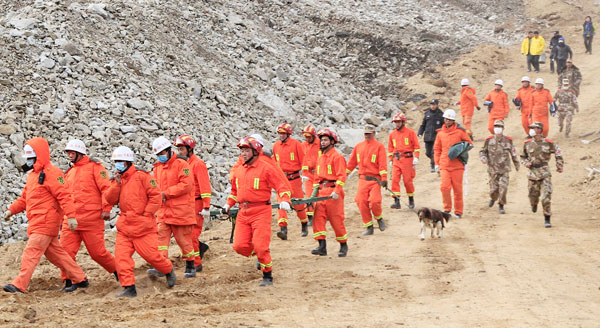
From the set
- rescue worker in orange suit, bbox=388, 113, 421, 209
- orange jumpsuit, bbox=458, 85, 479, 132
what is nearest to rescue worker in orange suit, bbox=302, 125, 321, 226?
rescue worker in orange suit, bbox=388, 113, 421, 209

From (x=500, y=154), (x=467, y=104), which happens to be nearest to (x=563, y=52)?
(x=467, y=104)

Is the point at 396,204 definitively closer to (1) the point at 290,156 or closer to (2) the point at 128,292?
(1) the point at 290,156

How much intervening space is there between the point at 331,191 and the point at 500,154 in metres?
4.96

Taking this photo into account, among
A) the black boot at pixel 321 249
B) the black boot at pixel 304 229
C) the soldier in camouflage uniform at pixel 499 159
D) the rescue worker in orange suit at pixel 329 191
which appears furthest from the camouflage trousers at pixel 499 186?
the black boot at pixel 321 249

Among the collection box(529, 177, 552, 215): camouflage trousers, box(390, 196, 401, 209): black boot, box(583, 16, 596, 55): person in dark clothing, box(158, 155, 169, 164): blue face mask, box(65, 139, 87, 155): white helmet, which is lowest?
box(390, 196, 401, 209): black boot

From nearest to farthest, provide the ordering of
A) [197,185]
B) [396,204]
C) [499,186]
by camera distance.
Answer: [197,185] → [499,186] → [396,204]

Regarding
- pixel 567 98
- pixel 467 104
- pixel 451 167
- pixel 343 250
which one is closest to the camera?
pixel 343 250

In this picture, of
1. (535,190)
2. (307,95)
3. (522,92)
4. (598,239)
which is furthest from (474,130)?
(598,239)

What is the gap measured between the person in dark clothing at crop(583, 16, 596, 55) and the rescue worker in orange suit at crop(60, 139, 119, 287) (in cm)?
2669

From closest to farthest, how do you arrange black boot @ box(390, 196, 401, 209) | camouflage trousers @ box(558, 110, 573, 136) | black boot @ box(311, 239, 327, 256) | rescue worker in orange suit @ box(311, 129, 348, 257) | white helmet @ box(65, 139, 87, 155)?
white helmet @ box(65, 139, 87, 155), rescue worker in orange suit @ box(311, 129, 348, 257), black boot @ box(311, 239, 327, 256), black boot @ box(390, 196, 401, 209), camouflage trousers @ box(558, 110, 573, 136)

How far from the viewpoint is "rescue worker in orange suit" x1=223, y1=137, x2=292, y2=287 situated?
424 inches

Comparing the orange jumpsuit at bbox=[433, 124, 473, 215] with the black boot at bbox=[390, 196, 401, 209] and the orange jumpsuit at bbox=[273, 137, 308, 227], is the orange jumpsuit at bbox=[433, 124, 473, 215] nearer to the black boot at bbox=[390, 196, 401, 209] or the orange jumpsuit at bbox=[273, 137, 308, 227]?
the black boot at bbox=[390, 196, 401, 209]

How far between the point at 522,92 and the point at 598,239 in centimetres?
861

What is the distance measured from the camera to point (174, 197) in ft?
36.9
